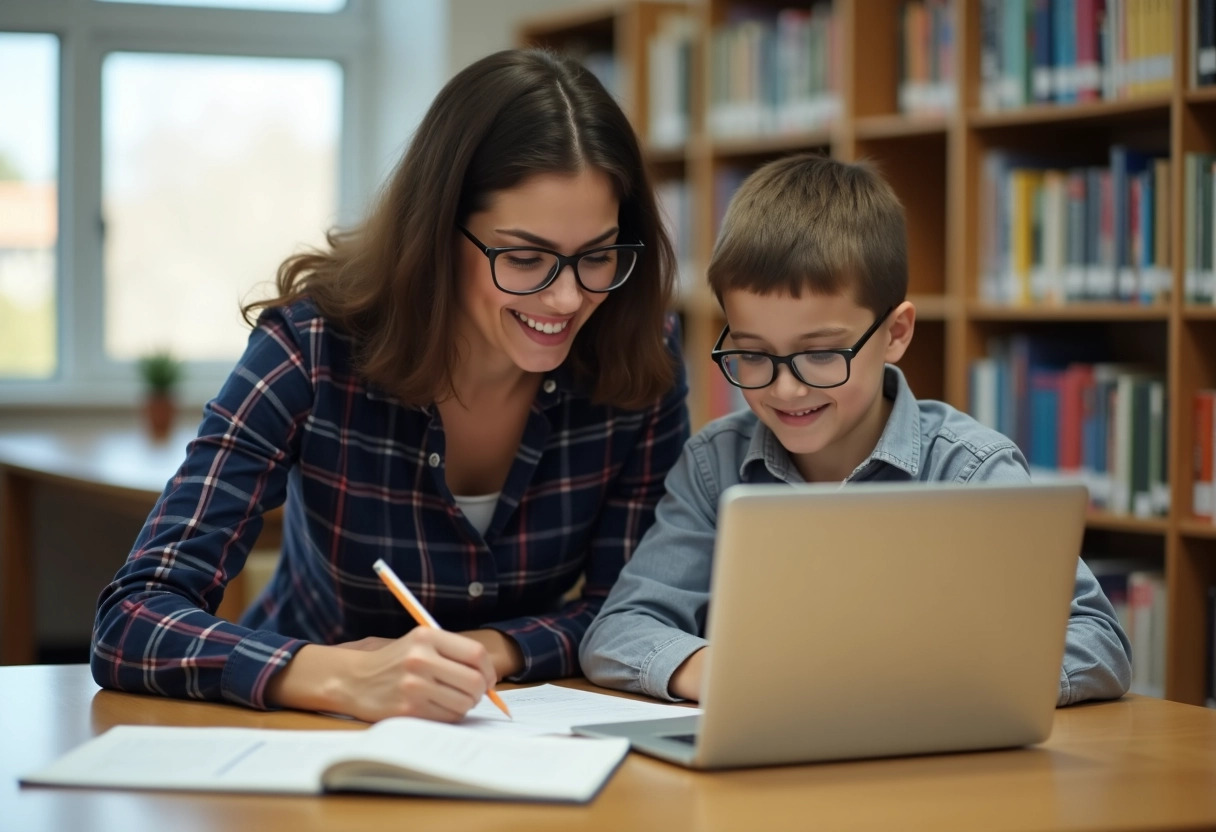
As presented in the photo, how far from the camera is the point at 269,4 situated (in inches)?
181

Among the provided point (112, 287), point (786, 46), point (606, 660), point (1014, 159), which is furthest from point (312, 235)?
point (606, 660)

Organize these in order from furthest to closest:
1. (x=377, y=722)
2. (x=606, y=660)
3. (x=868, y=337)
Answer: (x=868, y=337)
(x=606, y=660)
(x=377, y=722)

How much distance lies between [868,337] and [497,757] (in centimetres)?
67

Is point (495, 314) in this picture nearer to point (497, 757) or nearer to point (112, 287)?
point (497, 757)

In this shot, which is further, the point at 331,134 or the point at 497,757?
the point at 331,134

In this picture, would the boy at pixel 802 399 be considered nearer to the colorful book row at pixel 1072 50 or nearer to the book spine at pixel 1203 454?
the book spine at pixel 1203 454

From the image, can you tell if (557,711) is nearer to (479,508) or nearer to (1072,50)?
(479,508)

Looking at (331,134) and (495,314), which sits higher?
(331,134)

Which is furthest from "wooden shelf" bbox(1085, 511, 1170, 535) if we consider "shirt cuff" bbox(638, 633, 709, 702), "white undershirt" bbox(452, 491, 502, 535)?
"shirt cuff" bbox(638, 633, 709, 702)

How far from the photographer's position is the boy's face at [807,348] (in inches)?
57.6

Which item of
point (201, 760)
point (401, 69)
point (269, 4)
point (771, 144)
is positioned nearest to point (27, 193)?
point (269, 4)

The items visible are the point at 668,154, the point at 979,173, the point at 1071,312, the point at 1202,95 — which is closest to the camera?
the point at 1202,95

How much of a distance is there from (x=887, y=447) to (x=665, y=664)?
1.19 ft

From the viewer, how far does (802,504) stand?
3.18 feet
